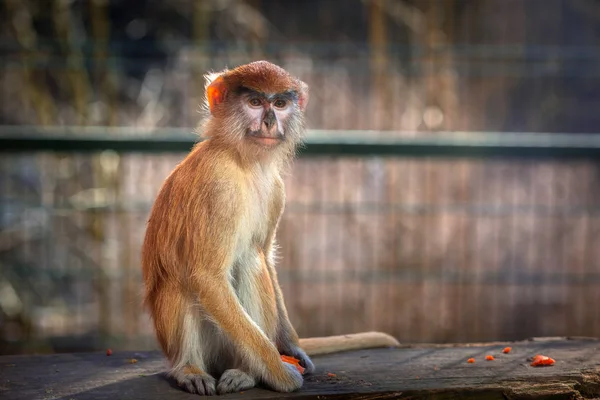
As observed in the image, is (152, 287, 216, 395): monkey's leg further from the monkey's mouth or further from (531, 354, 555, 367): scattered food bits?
(531, 354, 555, 367): scattered food bits

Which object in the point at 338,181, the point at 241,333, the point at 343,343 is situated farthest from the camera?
the point at 338,181

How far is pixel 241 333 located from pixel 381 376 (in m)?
0.47

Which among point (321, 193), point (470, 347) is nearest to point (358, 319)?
point (321, 193)

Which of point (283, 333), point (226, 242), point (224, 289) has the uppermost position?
point (226, 242)

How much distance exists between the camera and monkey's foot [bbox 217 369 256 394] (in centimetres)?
235

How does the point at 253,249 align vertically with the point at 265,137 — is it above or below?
below

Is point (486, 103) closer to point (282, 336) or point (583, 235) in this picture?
point (583, 235)

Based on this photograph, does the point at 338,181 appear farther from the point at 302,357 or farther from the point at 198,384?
the point at 198,384

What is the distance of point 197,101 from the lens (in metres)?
6.12

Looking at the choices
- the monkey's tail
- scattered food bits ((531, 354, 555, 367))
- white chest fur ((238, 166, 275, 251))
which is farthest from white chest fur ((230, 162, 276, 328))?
scattered food bits ((531, 354, 555, 367))

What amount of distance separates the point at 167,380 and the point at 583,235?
4.66 meters

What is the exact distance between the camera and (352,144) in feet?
11.9

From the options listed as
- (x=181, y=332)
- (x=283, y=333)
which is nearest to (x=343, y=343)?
(x=283, y=333)

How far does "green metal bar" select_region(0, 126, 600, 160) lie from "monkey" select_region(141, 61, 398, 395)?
102 cm
